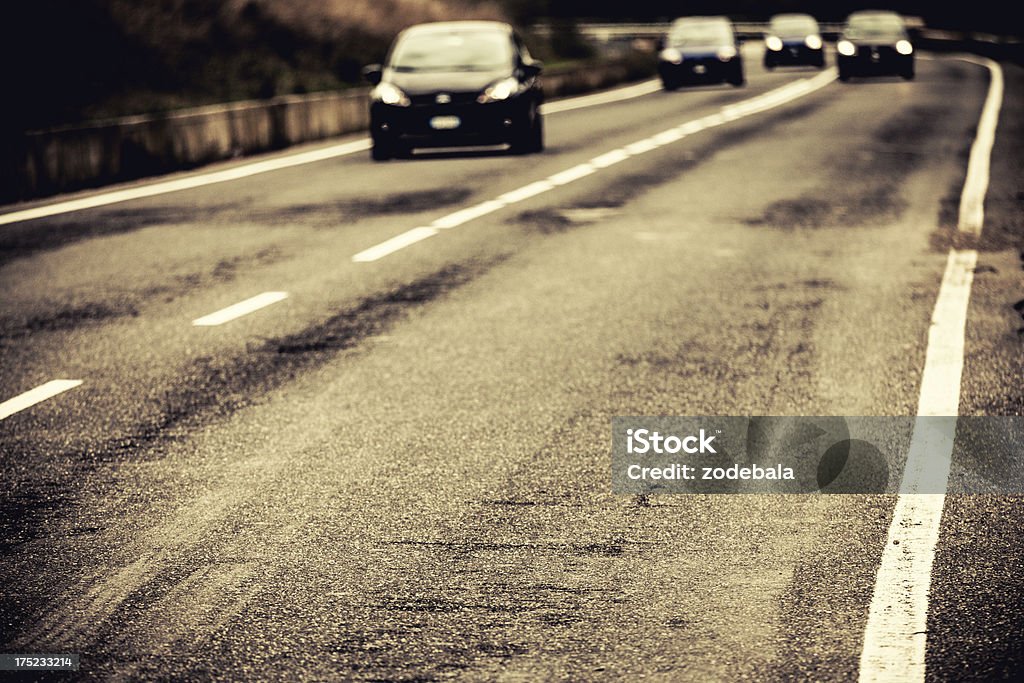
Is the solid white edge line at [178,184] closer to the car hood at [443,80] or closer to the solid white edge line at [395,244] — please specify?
the car hood at [443,80]

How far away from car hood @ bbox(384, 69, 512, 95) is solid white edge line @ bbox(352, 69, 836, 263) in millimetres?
1856

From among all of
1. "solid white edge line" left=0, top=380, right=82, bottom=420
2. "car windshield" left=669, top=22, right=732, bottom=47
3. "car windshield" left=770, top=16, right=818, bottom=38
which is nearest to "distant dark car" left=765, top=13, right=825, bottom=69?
"car windshield" left=770, top=16, right=818, bottom=38

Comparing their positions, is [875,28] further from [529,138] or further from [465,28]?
[529,138]

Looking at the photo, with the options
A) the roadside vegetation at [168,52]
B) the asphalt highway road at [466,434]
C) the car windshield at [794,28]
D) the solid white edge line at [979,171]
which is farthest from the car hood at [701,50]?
the asphalt highway road at [466,434]

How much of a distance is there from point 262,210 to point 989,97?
21.0 m

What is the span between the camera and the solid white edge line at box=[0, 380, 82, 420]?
7188mm

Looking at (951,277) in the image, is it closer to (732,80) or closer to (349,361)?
(349,361)

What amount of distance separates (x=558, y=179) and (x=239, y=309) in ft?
27.5

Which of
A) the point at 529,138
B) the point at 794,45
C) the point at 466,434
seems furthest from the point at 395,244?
the point at 794,45

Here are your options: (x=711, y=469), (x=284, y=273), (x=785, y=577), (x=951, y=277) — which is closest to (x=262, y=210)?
(x=284, y=273)

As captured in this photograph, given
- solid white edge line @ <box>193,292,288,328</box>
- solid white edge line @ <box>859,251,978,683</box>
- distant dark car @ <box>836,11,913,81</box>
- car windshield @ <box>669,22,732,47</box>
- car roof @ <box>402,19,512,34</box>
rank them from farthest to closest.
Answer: distant dark car @ <box>836,11,913,81</box>, car windshield @ <box>669,22,732,47</box>, car roof @ <box>402,19,512,34</box>, solid white edge line @ <box>193,292,288,328</box>, solid white edge line @ <box>859,251,978,683</box>

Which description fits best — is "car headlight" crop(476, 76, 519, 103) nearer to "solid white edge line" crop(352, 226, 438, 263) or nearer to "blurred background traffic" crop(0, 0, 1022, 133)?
"blurred background traffic" crop(0, 0, 1022, 133)

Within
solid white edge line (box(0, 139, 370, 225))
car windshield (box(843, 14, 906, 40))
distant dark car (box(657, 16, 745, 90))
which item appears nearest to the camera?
solid white edge line (box(0, 139, 370, 225))

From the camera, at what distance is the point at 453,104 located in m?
20.6
